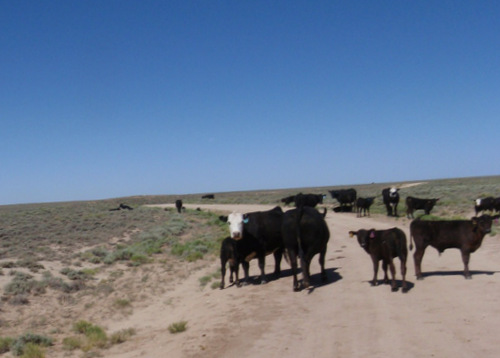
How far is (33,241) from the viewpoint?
26.0 meters

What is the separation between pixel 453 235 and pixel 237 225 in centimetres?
567

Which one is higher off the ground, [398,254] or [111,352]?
[398,254]

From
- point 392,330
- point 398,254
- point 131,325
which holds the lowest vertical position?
point 131,325

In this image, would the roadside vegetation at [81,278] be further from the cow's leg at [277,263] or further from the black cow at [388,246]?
the black cow at [388,246]

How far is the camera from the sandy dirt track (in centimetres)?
708

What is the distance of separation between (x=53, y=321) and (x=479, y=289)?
1073 cm

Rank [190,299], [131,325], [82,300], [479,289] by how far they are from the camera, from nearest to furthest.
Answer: [479,289] < [131,325] < [190,299] < [82,300]

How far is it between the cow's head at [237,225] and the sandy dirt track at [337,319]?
1.52m

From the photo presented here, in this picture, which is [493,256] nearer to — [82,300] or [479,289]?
[479,289]

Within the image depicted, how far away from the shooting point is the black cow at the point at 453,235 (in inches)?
439

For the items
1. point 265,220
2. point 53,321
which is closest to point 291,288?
point 265,220

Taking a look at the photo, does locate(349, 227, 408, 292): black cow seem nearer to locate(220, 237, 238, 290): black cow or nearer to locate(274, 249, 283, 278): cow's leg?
locate(274, 249, 283, 278): cow's leg

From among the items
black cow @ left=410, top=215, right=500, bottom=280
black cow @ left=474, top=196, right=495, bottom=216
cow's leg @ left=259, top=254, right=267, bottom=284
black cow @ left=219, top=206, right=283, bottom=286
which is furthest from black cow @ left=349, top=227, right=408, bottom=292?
black cow @ left=474, top=196, right=495, bottom=216

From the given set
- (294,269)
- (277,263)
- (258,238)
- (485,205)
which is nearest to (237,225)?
(258,238)
